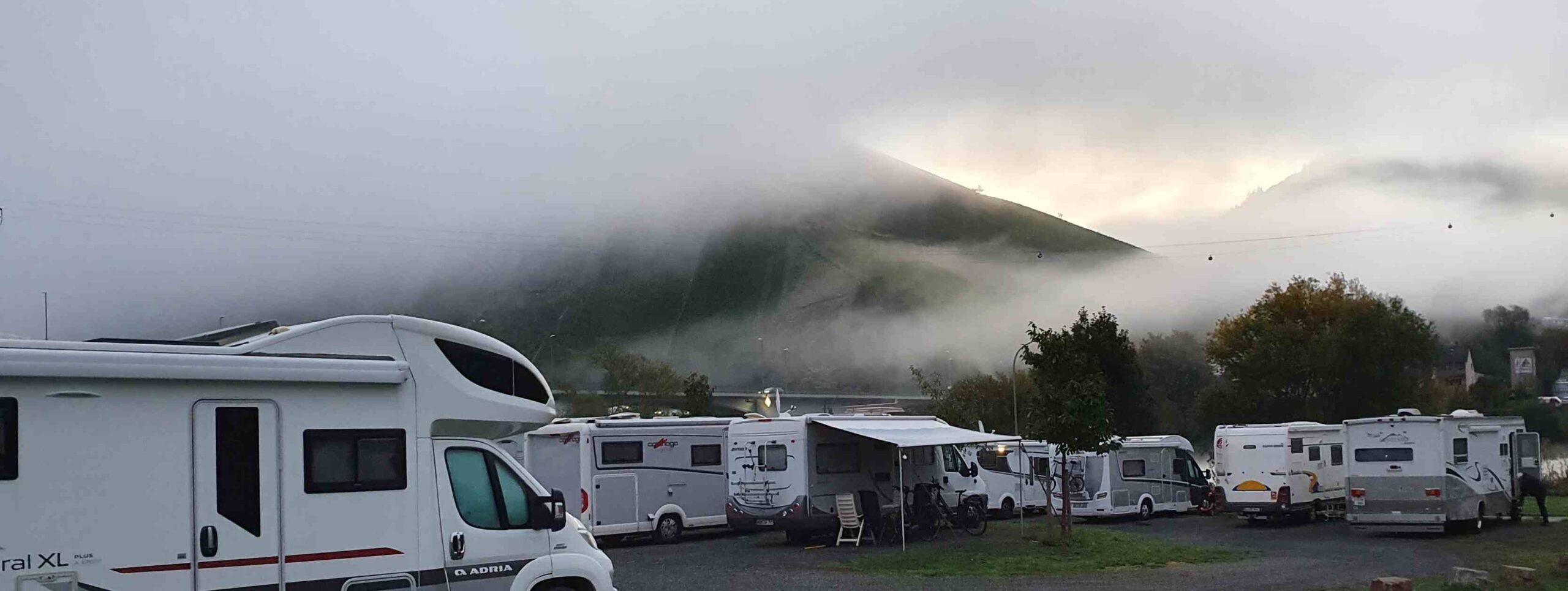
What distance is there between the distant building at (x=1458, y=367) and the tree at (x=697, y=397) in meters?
49.7

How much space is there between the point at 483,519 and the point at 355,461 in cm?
121

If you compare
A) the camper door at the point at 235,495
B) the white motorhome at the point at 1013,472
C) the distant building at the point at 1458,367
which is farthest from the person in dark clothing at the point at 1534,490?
the distant building at the point at 1458,367

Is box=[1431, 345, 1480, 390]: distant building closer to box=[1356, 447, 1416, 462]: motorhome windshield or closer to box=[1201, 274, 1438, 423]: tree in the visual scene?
box=[1201, 274, 1438, 423]: tree

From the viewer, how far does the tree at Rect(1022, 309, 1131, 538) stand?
23.5 metres

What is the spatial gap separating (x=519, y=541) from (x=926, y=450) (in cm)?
1802

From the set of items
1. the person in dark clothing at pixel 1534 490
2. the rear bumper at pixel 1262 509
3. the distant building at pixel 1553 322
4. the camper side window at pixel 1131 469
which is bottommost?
the rear bumper at pixel 1262 509

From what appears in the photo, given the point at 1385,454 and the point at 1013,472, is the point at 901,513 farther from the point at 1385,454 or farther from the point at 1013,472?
the point at 1013,472

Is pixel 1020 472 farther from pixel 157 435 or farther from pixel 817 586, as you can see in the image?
pixel 157 435

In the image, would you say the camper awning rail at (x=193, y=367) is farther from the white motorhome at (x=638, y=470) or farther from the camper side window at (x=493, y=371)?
the white motorhome at (x=638, y=470)

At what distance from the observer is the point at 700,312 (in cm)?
17512

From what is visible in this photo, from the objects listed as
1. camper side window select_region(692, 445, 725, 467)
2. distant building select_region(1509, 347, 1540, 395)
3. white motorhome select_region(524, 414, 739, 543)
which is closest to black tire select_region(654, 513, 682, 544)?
white motorhome select_region(524, 414, 739, 543)

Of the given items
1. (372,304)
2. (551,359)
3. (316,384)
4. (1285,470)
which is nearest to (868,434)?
(1285,470)

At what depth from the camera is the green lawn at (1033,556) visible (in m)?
19.5

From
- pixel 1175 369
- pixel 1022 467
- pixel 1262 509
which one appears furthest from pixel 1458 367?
pixel 1262 509
